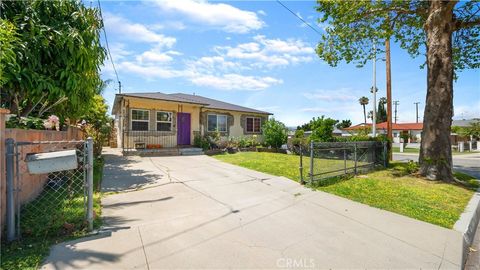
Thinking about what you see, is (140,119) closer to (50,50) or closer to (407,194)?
(50,50)

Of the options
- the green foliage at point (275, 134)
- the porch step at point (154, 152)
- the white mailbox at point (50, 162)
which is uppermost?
the green foliage at point (275, 134)

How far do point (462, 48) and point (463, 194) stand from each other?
9078 mm

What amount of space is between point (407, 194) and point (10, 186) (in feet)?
25.8

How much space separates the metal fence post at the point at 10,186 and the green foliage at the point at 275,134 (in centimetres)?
1530

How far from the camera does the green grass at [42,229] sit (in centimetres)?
271

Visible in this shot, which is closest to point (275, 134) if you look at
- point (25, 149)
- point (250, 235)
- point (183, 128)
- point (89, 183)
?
point (183, 128)

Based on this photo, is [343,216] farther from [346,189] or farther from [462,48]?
[462,48]

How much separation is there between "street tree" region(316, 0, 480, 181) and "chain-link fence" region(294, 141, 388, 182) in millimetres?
1701

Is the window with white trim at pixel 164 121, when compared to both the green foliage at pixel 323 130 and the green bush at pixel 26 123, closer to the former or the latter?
the green foliage at pixel 323 130

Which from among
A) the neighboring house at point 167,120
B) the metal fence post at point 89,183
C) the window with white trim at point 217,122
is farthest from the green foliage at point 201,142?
the metal fence post at point 89,183

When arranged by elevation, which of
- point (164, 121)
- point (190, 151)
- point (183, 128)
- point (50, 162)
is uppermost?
point (164, 121)

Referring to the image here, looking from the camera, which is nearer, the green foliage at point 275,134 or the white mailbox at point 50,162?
the white mailbox at point 50,162

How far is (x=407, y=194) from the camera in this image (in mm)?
6383

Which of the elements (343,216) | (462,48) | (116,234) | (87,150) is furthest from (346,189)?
(462,48)
